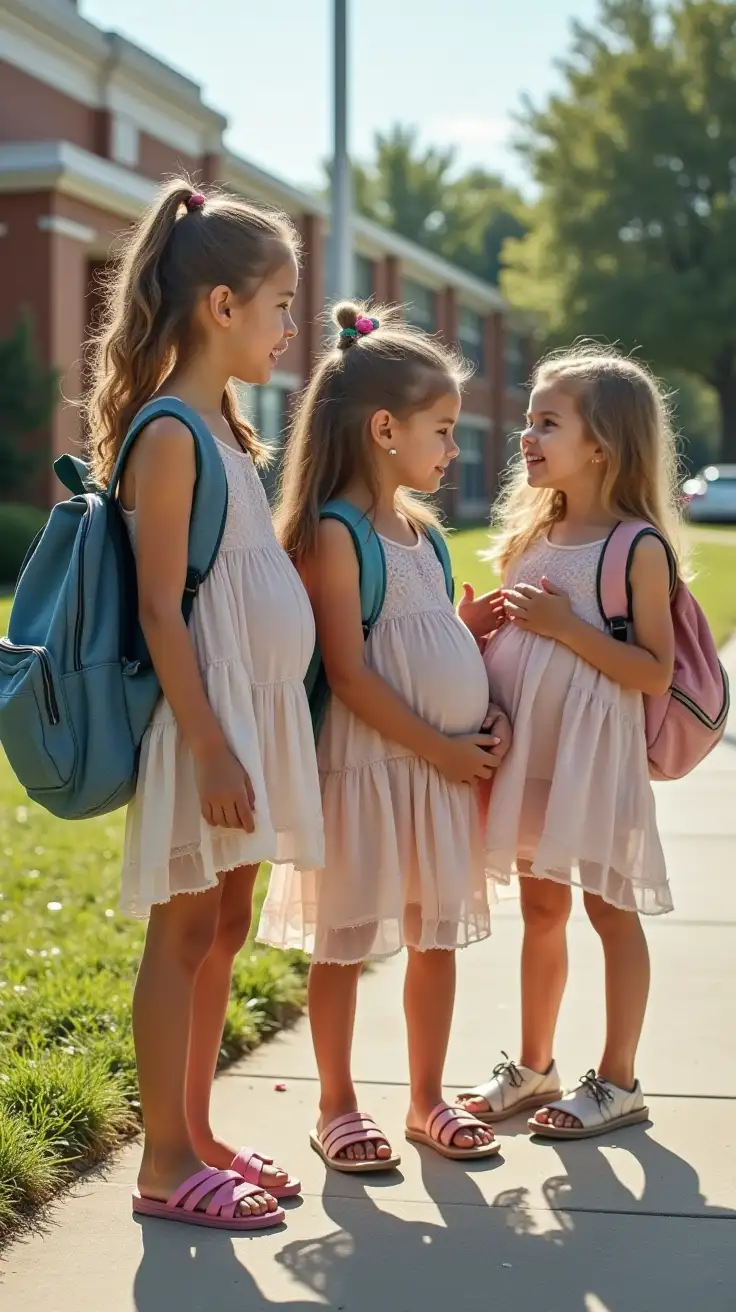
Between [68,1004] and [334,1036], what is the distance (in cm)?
92

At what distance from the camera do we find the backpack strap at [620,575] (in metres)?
3.43

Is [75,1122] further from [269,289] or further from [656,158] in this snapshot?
[656,158]

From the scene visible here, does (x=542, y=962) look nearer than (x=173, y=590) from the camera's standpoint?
No

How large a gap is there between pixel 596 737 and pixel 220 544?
0.95 m

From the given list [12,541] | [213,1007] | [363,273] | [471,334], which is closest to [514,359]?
[471,334]

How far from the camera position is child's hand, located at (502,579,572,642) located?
135 inches

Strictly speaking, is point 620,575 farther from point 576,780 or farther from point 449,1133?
point 449,1133

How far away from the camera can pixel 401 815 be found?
10.9 ft

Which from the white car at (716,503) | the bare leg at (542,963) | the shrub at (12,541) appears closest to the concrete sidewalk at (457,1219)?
the bare leg at (542,963)

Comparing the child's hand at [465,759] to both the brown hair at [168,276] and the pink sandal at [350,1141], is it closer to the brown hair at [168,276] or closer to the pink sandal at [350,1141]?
the pink sandal at [350,1141]

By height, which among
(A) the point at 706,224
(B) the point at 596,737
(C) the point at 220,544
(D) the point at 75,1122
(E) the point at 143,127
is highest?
(A) the point at 706,224

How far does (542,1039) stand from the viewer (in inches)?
143

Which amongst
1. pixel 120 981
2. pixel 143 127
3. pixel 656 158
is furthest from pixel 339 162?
pixel 656 158

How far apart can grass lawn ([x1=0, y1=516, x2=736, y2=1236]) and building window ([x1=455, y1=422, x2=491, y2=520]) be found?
3257 cm
